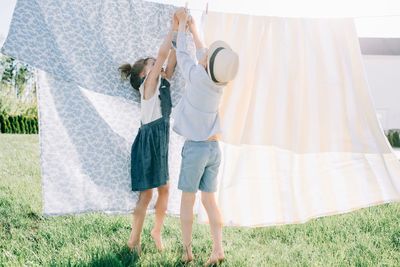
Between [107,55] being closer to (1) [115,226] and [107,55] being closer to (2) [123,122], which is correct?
(2) [123,122]

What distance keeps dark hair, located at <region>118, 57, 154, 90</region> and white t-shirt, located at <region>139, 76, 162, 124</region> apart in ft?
0.43

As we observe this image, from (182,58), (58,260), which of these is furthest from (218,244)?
(182,58)

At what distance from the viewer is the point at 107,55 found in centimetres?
373

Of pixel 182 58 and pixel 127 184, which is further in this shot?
pixel 127 184

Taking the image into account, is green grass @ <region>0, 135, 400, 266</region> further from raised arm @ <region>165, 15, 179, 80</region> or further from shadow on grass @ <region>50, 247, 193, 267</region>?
raised arm @ <region>165, 15, 179, 80</region>

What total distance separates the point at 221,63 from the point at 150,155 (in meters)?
0.90

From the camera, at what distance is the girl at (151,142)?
3531 mm

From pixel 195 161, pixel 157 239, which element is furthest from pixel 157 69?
pixel 157 239

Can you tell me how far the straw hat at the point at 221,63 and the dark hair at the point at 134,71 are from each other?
0.68m

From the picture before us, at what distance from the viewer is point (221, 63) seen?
3.09 m

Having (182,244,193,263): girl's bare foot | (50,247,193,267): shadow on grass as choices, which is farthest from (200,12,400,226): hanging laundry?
(50,247,193,267): shadow on grass

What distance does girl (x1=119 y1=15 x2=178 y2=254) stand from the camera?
3.53 m

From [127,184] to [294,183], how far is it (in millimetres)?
1349

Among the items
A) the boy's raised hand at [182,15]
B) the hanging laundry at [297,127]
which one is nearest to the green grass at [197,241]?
the hanging laundry at [297,127]
